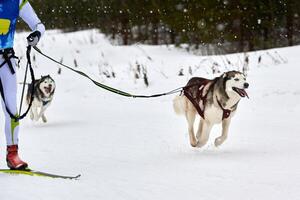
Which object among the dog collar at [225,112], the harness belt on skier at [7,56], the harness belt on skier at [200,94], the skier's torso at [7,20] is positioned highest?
the skier's torso at [7,20]

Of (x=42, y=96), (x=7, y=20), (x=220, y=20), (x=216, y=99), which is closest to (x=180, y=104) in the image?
(x=216, y=99)

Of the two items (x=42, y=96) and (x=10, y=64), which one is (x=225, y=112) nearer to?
(x=10, y=64)

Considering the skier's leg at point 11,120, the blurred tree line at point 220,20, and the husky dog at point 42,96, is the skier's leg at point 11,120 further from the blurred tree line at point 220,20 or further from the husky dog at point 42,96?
the blurred tree line at point 220,20

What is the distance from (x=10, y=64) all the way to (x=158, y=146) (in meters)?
2.26

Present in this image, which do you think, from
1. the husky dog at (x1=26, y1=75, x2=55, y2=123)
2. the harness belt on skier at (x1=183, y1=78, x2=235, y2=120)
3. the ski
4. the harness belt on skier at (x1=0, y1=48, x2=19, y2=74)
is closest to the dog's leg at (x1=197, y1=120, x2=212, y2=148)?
the harness belt on skier at (x1=183, y1=78, x2=235, y2=120)

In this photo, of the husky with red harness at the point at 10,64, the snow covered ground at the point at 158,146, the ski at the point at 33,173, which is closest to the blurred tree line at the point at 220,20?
the snow covered ground at the point at 158,146

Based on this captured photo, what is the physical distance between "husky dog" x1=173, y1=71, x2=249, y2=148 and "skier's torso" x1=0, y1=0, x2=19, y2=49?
2238 millimetres

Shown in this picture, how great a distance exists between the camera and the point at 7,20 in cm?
455

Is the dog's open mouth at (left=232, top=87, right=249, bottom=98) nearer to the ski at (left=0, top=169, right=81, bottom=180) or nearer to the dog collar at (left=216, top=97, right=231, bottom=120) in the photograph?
the dog collar at (left=216, top=97, right=231, bottom=120)

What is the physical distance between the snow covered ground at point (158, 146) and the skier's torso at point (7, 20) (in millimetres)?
1199

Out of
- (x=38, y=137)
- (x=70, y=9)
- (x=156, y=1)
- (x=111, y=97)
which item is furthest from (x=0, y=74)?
(x=70, y=9)

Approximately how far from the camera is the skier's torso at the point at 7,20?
452cm

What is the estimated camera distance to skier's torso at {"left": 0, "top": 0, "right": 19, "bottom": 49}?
452 cm

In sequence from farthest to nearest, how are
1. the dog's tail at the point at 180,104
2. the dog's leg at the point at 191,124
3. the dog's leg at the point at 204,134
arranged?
1. the dog's tail at the point at 180,104
2. the dog's leg at the point at 191,124
3. the dog's leg at the point at 204,134
